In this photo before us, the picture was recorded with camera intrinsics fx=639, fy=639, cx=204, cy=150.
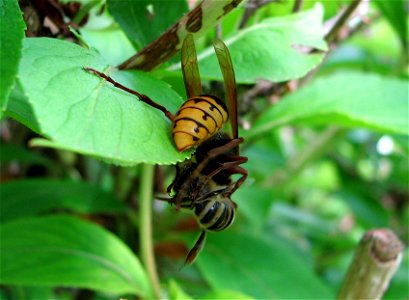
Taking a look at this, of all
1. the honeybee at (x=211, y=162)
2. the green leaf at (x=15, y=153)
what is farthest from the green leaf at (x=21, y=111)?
the green leaf at (x=15, y=153)

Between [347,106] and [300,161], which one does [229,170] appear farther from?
[300,161]

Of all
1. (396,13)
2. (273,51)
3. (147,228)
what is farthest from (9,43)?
(396,13)

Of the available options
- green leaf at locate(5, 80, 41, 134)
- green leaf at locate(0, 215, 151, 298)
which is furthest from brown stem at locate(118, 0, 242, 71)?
green leaf at locate(0, 215, 151, 298)

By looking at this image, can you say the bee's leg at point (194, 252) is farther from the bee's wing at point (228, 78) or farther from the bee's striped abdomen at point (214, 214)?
the bee's wing at point (228, 78)

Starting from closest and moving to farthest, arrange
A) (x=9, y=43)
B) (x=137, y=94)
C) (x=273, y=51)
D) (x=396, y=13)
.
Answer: (x=9, y=43) → (x=137, y=94) → (x=273, y=51) → (x=396, y=13)

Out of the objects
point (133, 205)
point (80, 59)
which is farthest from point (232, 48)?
point (133, 205)

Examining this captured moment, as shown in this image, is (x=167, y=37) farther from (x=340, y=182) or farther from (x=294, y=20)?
(x=340, y=182)

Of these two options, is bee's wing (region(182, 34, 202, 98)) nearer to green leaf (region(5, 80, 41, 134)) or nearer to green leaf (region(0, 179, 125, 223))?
green leaf (region(5, 80, 41, 134))
